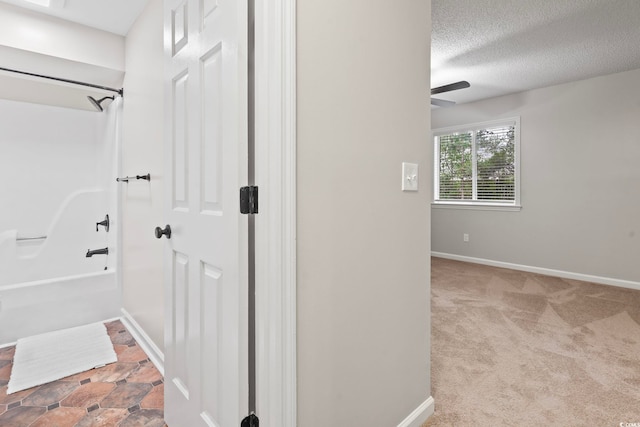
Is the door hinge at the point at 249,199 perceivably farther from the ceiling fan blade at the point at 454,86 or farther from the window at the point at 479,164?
the window at the point at 479,164

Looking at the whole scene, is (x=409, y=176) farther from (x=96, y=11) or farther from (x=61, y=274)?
(x=61, y=274)

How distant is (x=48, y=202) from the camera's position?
332 cm

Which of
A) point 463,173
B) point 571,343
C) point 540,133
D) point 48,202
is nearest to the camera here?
point 571,343

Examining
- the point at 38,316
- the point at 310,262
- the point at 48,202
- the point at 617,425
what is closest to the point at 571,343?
the point at 617,425

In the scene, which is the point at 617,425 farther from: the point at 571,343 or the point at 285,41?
the point at 285,41

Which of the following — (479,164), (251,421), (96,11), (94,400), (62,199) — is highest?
(96,11)

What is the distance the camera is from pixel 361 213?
121 cm

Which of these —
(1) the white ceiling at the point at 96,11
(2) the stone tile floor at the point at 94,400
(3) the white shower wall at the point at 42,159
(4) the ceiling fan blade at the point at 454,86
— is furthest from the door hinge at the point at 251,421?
(3) the white shower wall at the point at 42,159

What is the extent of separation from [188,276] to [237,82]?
0.82 meters

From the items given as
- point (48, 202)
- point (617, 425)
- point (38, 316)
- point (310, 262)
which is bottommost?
point (617, 425)

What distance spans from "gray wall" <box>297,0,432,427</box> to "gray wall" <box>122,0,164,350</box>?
130 cm

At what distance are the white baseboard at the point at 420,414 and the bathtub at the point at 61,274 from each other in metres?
2.52

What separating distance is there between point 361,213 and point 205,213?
1.91 ft

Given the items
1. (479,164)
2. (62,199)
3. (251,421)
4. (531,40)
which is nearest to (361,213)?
(251,421)
